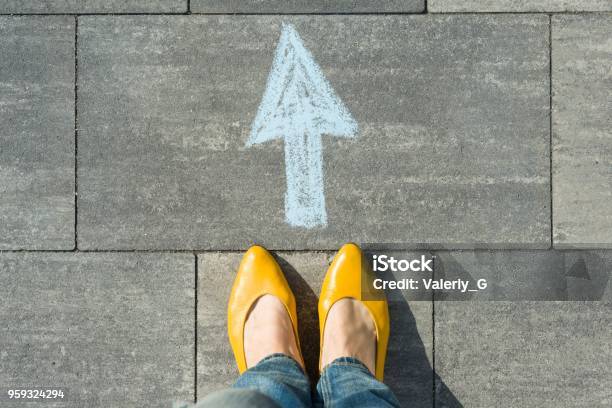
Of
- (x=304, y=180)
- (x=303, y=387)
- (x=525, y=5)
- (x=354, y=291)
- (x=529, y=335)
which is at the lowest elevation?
(x=303, y=387)

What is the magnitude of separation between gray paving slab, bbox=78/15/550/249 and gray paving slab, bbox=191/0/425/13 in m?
0.04

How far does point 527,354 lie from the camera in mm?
2455

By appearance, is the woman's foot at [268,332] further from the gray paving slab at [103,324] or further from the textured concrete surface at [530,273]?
the textured concrete surface at [530,273]

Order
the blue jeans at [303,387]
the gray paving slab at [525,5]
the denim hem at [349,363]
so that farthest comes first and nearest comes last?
1. the gray paving slab at [525,5]
2. the denim hem at [349,363]
3. the blue jeans at [303,387]

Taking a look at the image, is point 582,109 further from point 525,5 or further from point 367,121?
point 367,121

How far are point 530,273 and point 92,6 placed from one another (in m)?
2.52

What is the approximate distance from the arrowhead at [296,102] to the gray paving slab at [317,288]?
0.61 metres

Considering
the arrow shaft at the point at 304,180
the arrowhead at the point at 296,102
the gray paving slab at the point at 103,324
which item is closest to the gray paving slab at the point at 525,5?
the arrowhead at the point at 296,102

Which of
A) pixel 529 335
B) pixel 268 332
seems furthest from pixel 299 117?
pixel 529 335

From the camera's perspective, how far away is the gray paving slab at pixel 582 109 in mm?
2426

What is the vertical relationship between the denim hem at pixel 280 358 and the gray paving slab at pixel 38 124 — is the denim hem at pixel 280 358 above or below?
below

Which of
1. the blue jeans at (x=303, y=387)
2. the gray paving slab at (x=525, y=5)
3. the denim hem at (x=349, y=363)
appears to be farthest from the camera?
the gray paving slab at (x=525, y=5)

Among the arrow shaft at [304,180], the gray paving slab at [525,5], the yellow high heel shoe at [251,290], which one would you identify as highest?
the gray paving slab at [525,5]

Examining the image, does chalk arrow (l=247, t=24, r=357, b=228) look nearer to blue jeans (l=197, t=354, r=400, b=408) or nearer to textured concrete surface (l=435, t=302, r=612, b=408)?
blue jeans (l=197, t=354, r=400, b=408)
